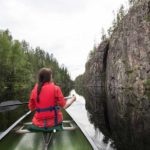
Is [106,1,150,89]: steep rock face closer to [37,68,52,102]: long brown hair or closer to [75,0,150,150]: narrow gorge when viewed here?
[75,0,150,150]: narrow gorge

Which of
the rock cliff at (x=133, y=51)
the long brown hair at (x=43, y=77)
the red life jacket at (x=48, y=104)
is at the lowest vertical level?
the red life jacket at (x=48, y=104)

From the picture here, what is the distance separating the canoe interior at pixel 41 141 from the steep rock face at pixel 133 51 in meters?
20.0

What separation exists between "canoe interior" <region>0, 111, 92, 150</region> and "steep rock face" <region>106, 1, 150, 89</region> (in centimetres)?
1996

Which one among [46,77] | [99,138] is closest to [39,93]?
[46,77]

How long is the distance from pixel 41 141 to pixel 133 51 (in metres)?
30.2

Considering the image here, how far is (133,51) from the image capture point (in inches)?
1455

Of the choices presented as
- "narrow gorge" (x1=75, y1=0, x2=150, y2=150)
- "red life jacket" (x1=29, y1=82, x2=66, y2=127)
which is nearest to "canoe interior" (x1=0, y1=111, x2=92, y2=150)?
"red life jacket" (x1=29, y1=82, x2=66, y2=127)

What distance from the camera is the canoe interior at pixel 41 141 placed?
7676 millimetres

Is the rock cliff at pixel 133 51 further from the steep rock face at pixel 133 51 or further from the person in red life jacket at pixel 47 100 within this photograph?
the person in red life jacket at pixel 47 100

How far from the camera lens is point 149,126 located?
1340cm

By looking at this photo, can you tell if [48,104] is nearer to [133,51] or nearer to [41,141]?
[41,141]

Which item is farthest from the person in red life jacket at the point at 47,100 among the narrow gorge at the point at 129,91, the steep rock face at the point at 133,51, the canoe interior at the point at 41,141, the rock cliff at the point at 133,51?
the steep rock face at the point at 133,51

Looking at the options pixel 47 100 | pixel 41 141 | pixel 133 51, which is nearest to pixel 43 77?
pixel 47 100

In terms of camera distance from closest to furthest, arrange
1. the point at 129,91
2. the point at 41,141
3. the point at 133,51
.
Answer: the point at 41,141 < the point at 129,91 < the point at 133,51
